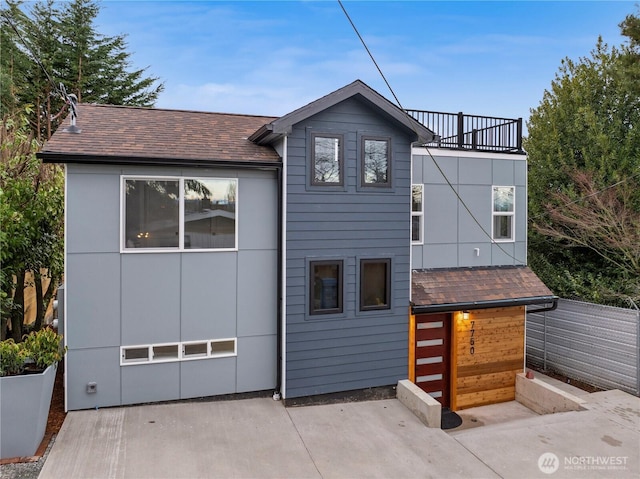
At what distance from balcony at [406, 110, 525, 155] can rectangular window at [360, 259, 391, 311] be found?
3091mm

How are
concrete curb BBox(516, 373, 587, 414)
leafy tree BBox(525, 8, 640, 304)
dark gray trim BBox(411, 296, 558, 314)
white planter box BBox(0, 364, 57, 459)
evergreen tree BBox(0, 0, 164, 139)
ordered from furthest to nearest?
evergreen tree BBox(0, 0, 164, 139) → leafy tree BBox(525, 8, 640, 304) → dark gray trim BBox(411, 296, 558, 314) → concrete curb BBox(516, 373, 587, 414) → white planter box BBox(0, 364, 57, 459)

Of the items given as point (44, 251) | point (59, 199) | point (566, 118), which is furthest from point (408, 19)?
point (44, 251)

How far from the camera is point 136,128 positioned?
7.30m

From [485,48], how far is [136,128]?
11.7 metres

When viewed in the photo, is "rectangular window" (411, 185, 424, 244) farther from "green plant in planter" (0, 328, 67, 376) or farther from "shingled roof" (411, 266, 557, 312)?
"green plant in planter" (0, 328, 67, 376)

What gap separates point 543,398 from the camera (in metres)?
8.12

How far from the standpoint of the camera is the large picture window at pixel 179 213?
657 centimetres

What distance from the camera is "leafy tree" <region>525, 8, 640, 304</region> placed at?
10.3 m

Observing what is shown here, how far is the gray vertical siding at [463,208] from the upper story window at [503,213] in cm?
12

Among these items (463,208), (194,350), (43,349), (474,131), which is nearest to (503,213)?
(463,208)

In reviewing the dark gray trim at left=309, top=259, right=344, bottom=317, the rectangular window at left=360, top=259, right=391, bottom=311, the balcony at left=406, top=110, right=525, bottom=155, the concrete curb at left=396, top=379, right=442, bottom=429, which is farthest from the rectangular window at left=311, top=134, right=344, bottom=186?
the concrete curb at left=396, top=379, right=442, bottom=429

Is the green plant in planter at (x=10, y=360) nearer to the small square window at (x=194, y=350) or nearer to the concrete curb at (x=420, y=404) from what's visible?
the small square window at (x=194, y=350)

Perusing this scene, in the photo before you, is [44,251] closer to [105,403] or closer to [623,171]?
[105,403]

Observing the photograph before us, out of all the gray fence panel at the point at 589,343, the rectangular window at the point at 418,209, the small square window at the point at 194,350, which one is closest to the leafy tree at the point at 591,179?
the gray fence panel at the point at 589,343
